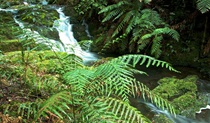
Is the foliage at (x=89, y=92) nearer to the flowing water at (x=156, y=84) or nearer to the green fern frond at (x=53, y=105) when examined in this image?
the green fern frond at (x=53, y=105)

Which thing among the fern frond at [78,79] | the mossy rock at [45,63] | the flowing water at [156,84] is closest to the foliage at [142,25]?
the flowing water at [156,84]

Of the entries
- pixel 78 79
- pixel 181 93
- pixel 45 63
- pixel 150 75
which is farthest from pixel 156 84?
pixel 78 79

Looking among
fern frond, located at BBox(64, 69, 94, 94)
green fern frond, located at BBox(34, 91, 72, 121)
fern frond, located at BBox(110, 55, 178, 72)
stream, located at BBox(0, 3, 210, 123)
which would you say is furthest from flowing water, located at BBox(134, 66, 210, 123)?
green fern frond, located at BBox(34, 91, 72, 121)

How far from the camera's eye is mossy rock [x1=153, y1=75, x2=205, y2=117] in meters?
4.04

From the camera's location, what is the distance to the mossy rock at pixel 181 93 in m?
4.04

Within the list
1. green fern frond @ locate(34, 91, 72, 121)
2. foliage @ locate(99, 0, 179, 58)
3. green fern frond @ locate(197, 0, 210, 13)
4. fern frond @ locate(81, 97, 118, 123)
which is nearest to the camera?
green fern frond @ locate(34, 91, 72, 121)

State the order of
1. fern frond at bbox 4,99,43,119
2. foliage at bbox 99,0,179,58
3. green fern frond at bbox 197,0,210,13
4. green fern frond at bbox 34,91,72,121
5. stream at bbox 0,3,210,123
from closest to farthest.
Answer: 1. green fern frond at bbox 34,91,72,121
2. fern frond at bbox 4,99,43,119
3. stream at bbox 0,3,210,123
4. green fern frond at bbox 197,0,210,13
5. foliage at bbox 99,0,179,58

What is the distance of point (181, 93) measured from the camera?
177 inches

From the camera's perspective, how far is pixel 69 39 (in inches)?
296

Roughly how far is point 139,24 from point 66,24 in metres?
3.41

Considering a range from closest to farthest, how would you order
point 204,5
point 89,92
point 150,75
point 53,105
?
point 53,105
point 89,92
point 204,5
point 150,75

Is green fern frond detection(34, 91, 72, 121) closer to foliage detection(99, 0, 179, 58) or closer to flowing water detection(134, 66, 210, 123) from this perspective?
flowing water detection(134, 66, 210, 123)

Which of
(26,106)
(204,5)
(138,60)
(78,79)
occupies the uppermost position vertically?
(204,5)

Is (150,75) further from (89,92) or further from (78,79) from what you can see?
(78,79)
